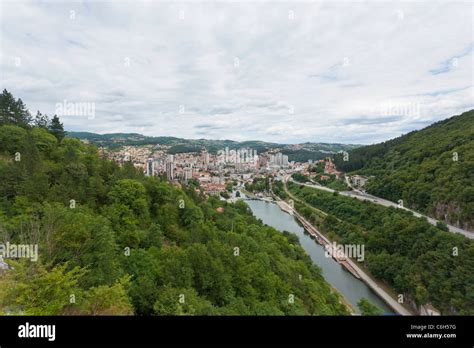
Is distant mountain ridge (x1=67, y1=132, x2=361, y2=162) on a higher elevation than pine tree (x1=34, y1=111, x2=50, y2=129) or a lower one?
higher

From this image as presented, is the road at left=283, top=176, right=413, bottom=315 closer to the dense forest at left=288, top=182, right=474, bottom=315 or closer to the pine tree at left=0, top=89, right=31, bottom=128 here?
the dense forest at left=288, top=182, right=474, bottom=315

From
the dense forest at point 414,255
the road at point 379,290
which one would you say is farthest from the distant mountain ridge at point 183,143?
the road at point 379,290

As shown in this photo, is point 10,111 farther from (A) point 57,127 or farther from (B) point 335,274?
(B) point 335,274

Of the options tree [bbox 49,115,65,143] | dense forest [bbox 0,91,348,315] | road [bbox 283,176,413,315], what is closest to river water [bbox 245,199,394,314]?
road [bbox 283,176,413,315]

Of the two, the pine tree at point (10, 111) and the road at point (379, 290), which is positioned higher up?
the pine tree at point (10, 111)

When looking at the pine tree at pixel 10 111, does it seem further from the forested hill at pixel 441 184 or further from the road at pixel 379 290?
Result: the forested hill at pixel 441 184
